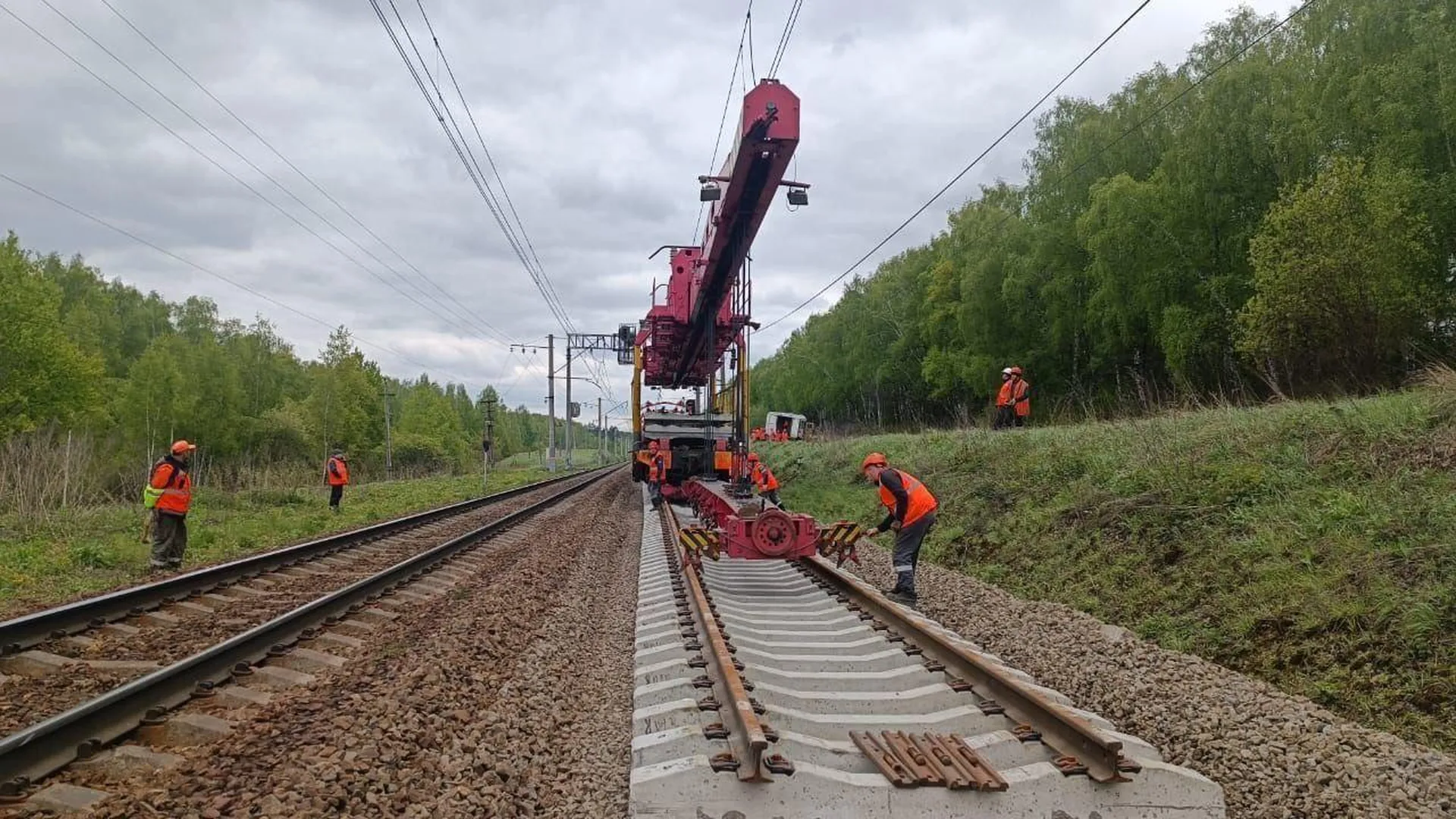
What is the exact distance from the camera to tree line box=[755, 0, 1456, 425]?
14.8 metres

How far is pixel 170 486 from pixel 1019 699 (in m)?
9.24

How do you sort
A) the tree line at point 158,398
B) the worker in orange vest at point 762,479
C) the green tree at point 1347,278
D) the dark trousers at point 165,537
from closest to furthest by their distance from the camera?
1. the dark trousers at point 165,537
2. the worker in orange vest at point 762,479
3. the green tree at point 1347,278
4. the tree line at point 158,398

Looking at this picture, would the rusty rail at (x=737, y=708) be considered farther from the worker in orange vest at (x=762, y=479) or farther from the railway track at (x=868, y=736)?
the worker in orange vest at (x=762, y=479)

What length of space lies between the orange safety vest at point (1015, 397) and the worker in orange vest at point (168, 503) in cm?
1186

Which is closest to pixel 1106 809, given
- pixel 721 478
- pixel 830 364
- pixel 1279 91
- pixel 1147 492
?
pixel 1147 492

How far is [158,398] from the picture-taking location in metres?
39.7

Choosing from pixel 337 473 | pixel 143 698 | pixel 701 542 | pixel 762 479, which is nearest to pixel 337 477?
pixel 337 473

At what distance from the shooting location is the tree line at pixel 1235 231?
14.8m

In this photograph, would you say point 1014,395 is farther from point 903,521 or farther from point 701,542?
point 701,542

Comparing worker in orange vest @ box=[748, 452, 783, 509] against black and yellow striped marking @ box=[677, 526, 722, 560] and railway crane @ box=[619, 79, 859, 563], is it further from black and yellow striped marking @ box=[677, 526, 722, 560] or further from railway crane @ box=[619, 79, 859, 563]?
black and yellow striped marking @ box=[677, 526, 722, 560]

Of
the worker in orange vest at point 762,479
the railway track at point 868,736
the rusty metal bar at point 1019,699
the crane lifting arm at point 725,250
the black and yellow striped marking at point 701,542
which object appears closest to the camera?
the railway track at point 868,736

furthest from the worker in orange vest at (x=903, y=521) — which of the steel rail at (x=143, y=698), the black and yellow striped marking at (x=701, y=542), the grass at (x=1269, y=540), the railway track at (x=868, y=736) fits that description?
the steel rail at (x=143, y=698)

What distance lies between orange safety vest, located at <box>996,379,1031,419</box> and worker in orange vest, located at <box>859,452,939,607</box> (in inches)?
296

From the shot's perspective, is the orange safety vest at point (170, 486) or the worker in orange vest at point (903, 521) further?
the orange safety vest at point (170, 486)
